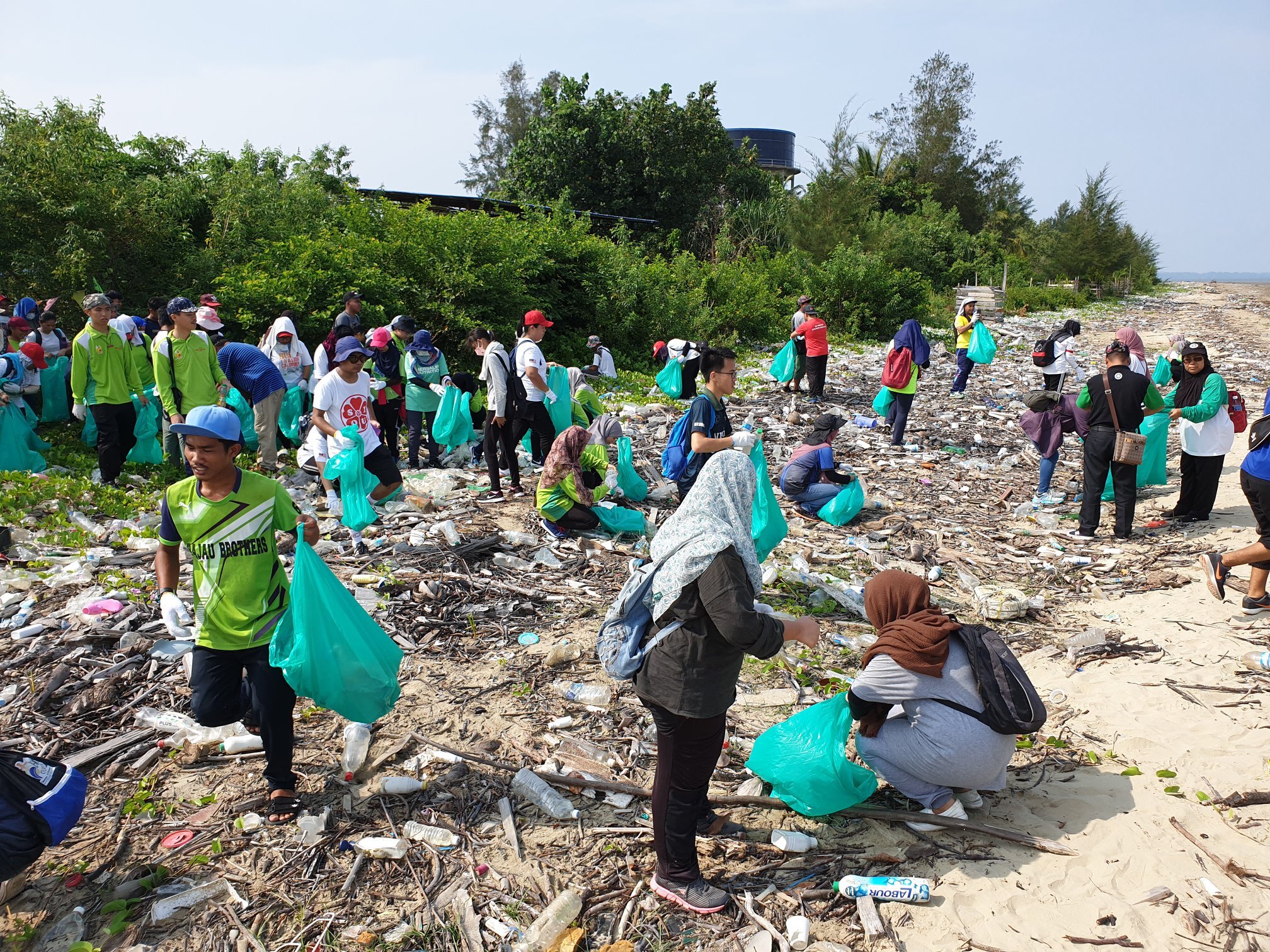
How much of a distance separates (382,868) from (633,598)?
1.51 meters

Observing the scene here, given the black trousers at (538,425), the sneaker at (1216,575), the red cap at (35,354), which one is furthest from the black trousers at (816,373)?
the red cap at (35,354)

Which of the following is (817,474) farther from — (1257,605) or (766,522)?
(1257,605)

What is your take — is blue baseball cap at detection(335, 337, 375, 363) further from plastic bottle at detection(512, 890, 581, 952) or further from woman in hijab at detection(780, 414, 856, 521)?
plastic bottle at detection(512, 890, 581, 952)

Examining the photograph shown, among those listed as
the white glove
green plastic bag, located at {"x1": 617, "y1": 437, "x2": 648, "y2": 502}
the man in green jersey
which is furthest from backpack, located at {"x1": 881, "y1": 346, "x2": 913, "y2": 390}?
the white glove

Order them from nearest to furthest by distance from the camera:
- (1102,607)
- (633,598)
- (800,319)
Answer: (633,598) → (1102,607) → (800,319)

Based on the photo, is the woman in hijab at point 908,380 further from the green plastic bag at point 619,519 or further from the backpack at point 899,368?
the green plastic bag at point 619,519

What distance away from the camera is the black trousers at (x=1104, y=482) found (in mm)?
6785

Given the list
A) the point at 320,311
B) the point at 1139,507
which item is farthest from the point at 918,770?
the point at 320,311

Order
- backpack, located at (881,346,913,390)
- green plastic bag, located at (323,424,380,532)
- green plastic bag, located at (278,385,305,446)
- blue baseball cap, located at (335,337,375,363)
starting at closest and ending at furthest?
1. green plastic bag, located at (323,424,380,532)
2. blue baseball cap, located at (335,337,375,363)
3. green plastic bag, located at (278,385,305,446)
4. backpack, located at (881,346,913,390)

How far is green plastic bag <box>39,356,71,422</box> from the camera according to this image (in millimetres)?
8773

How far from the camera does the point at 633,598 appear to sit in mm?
2775

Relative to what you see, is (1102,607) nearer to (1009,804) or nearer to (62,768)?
(1009,804)

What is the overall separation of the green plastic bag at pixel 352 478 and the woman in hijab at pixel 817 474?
3909 millimetres

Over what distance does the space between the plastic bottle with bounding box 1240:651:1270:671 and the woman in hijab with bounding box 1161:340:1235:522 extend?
2731mm
